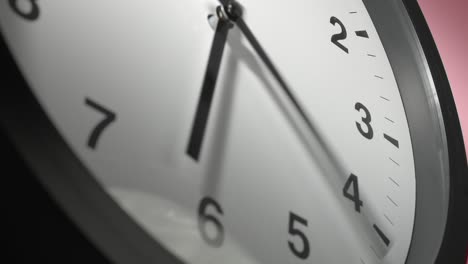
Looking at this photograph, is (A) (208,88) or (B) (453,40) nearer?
(A) (208,88)

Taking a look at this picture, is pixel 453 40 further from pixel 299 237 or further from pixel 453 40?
pixel 299 237

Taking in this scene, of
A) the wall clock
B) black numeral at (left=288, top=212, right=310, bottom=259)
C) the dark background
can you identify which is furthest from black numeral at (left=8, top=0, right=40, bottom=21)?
black numeral at (left=288, top=212, right=310, bottom=259)

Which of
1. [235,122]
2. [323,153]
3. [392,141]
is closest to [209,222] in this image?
→ [235,122]

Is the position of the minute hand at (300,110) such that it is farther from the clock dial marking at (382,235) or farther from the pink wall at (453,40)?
the pink wall at (453,40)

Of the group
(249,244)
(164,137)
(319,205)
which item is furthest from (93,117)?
(319,205)

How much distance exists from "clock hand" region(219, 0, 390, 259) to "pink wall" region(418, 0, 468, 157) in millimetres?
390

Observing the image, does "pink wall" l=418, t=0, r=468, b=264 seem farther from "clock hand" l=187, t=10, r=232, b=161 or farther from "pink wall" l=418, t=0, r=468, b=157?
"clock hand" l=187, t=10, r=232, b=161

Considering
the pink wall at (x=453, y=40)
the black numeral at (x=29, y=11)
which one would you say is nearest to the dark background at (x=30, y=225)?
the black numeral at (x=29, y=11)

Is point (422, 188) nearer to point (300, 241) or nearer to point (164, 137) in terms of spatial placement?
point (300, 241)

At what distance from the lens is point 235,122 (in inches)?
22.2

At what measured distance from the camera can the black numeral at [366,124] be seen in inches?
27.2

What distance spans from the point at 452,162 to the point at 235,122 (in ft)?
1.14

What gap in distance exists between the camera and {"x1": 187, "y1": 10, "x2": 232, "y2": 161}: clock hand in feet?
1.69

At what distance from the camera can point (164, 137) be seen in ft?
1.61
